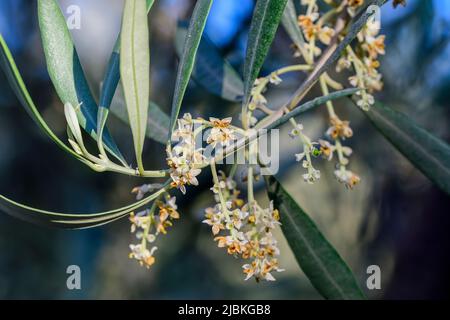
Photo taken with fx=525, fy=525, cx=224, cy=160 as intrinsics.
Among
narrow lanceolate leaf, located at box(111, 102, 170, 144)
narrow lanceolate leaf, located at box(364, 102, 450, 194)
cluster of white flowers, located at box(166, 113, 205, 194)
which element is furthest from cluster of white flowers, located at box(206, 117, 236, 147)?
narrow lanceolate leaf, located at box(364, 102, 450, 194)

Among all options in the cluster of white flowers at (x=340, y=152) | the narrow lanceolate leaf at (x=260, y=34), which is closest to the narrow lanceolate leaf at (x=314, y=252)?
the cluster of white flowers at (x=340, y=152)

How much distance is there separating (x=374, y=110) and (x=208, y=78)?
15.1 inches

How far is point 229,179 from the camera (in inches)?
36.5

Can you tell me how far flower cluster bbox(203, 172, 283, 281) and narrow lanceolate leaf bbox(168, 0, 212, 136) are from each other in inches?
6.3

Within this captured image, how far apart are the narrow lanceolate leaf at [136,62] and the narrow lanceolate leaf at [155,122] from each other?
32cm

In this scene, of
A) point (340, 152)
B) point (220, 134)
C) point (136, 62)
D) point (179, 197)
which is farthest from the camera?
point (179, 197)

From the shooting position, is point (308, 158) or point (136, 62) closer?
point (136, 62)

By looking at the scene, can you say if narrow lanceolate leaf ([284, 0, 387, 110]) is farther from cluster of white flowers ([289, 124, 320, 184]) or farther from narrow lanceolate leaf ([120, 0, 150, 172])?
narrow lanceolate leaf ([120, 0, 150, 172])

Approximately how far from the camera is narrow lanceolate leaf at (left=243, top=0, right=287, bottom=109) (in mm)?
764

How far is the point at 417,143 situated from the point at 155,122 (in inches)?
20.6

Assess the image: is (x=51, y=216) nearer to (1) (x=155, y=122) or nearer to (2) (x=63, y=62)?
(2) (x=63, y=62)

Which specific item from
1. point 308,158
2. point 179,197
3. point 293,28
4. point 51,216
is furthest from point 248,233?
point 179,197

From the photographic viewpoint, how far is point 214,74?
3.96 ft

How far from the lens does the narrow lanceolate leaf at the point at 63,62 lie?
2.64 ft
